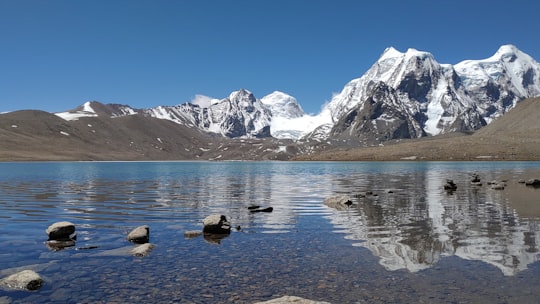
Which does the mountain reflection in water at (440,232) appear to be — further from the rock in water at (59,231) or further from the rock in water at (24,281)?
the rock in water at (59,231)

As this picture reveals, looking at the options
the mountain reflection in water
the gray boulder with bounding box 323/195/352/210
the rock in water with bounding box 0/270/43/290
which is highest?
the gray boulder with bounding box 323/195/352/210

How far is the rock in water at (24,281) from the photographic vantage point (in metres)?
16.9

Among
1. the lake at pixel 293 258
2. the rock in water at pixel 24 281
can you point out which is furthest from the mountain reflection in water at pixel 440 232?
the rock in water at pixel 24 281

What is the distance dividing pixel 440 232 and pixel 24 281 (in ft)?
79.1

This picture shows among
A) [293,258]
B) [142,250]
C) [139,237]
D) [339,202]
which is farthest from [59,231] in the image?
[339,202]

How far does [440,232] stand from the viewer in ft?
92.0

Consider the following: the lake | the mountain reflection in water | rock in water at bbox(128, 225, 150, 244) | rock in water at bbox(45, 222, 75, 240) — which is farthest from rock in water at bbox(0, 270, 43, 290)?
the mountain reflection in water

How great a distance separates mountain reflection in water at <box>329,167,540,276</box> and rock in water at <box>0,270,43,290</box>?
15.4 m

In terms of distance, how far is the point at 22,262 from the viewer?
21.3m

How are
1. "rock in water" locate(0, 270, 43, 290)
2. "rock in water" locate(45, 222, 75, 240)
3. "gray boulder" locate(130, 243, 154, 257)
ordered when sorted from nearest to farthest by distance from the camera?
"rock in water" locate(0, 270, 43, 290) → "gray boulder" locate(130, 243, 154, 257) → "rock in water" locate(45, 222, 75, 240)

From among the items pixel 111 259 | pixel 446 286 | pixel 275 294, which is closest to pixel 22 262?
pixel 111 259

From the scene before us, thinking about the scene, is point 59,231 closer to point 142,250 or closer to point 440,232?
point 142,250

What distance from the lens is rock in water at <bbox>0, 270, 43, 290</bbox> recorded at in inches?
664

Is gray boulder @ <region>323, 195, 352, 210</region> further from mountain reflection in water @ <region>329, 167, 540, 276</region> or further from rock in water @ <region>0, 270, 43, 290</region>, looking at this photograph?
rock in water @ <region>0, 270, 43, 290</region>
